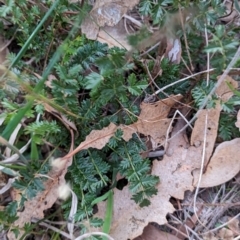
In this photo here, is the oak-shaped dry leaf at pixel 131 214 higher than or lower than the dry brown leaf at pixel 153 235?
higher

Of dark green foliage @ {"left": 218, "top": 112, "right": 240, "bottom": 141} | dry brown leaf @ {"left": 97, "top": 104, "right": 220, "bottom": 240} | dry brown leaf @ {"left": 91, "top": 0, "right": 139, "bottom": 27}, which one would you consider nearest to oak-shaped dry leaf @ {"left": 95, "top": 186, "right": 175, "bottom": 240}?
dry brown leaf @ {"left": 97, "top": 104, "right": 220, "bottom": 240}

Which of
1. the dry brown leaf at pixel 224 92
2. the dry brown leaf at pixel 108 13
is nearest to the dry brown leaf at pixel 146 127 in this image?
the dry brown leaf at pixel 224 92

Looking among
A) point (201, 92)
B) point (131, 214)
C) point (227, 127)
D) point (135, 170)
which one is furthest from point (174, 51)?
point (131, 214)

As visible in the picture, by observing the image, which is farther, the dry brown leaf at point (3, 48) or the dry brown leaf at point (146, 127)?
the dry brown leaf at point (3, 48)

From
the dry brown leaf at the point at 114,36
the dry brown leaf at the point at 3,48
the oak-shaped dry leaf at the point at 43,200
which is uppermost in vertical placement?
the dry brown leaf at the point at 3,48

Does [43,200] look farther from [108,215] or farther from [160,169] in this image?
[160,169]

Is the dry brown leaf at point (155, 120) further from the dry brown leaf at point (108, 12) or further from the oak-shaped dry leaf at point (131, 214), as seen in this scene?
the dry brown leaf at point (108, 12)

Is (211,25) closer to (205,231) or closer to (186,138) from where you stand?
(186,138)

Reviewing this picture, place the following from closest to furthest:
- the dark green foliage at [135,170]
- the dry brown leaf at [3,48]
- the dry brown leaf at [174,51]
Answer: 1. the dark green foliage at [135,170]
2. the dry brown leaf at [174,51]
3. the dry brown leaf at [3,48]

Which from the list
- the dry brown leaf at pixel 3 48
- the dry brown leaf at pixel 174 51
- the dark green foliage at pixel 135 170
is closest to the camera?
the dark green foliage at pixel 135 170
